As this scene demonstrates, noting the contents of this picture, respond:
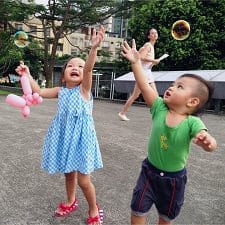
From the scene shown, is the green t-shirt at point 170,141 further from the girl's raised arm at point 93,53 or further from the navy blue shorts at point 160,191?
the girl's raised arm at point 93,53

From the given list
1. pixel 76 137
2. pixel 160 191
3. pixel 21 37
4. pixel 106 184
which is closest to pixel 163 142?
pixel 160 191

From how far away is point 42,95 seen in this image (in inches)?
137

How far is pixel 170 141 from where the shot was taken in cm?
263

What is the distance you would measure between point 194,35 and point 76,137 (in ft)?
62.3

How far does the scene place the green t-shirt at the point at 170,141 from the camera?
2596mm

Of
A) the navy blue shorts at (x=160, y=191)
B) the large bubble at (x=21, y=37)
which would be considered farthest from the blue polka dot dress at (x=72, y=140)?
the large bubble at (x=21, y=37)

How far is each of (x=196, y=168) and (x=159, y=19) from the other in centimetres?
1798

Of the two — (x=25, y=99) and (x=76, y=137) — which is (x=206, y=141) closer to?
(x=76, y=137)

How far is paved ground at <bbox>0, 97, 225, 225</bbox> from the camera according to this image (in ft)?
10.9

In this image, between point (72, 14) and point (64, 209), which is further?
point (72, 14)

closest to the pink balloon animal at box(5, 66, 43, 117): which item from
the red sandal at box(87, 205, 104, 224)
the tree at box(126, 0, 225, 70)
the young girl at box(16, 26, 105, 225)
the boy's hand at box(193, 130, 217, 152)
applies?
the young girl at box(16, 26, 105, 225)

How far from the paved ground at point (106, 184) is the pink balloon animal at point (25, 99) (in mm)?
918

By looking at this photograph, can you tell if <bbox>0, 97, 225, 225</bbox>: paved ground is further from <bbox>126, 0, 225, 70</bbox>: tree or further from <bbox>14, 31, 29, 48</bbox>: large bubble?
<bbox>126, 0, 225, 70</bbox>: tree

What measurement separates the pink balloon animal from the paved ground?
3.01ft
